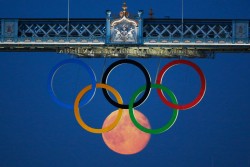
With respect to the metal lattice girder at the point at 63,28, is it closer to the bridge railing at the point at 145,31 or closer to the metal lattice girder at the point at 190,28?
the bridge railing at the point at 145,31

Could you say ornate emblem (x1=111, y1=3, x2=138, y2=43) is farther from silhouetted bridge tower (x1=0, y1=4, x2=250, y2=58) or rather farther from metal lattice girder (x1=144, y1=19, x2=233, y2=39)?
metal lattice girder (x1=144, y1=19, x2=233, y2=39)

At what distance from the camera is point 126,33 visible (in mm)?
48594

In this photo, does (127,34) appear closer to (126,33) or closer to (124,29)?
(126,33)

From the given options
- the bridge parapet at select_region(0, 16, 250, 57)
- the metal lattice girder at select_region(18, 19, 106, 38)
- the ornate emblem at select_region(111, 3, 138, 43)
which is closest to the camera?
the ornate emblem at select_region(111, 3, 138, 43)

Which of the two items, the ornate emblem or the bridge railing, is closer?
the ornate emblem

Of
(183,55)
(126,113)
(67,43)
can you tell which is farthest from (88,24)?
(126,113)

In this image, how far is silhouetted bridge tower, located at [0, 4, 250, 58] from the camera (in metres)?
48.5

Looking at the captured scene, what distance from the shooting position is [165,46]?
48.8 metres

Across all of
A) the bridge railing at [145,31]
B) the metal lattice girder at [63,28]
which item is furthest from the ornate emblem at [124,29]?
the metal lattice girder at [63,28]

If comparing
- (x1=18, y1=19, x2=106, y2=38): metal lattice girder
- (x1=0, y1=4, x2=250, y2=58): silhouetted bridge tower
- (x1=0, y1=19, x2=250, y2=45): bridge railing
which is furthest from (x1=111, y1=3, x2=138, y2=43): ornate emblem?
(x1=18, y1=19, x2=106, y2=38): metal lattice girder

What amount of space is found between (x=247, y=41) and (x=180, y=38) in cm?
282

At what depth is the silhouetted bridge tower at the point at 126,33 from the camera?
159 ft

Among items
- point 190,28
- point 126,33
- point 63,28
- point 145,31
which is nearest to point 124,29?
point 126,33

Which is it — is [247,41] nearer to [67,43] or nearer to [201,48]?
[201,48]
